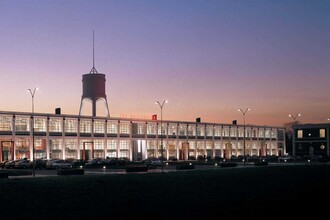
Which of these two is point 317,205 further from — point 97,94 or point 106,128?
point 97,94

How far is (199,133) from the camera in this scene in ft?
597

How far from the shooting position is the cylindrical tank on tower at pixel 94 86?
183 metres

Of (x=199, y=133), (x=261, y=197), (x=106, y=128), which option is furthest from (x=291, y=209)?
(x=199, y=133)

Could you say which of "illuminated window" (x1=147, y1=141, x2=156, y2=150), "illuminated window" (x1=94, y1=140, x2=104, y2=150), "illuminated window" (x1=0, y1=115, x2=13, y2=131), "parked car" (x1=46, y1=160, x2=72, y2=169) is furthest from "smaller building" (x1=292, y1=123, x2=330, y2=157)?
"parked car" (x1=46, y1=160, x2=72, y2=169)

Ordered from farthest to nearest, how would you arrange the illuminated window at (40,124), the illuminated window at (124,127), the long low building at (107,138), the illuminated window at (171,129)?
the illuminated window at (171,129) < the illuminated window at (124,127) < the illuminated window at (40,124) < the long low building at (107,138)

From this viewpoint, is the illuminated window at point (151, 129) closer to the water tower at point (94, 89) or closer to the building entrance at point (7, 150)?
the water tower at point (94, 89)

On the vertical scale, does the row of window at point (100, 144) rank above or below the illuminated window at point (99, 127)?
below

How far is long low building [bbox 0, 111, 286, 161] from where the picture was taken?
128 m

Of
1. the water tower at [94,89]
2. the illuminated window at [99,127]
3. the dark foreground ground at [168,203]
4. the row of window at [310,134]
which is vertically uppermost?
the water tower at [94,89]

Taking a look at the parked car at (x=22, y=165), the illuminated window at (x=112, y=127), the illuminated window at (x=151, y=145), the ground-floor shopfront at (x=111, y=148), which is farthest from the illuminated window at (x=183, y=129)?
the parked car at (x=22, y=165)

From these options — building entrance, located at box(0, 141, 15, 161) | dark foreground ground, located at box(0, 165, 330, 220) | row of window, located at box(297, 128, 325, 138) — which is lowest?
dark foreground ground, located at box(0, 165, 330, 220)

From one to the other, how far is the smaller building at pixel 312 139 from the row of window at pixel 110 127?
72.5 ft

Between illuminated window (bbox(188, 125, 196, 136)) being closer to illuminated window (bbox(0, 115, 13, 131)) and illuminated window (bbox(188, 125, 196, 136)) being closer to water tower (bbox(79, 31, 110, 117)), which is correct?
water tower (bbox(79, 31, 110, 117))

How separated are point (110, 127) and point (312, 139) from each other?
258 feet
